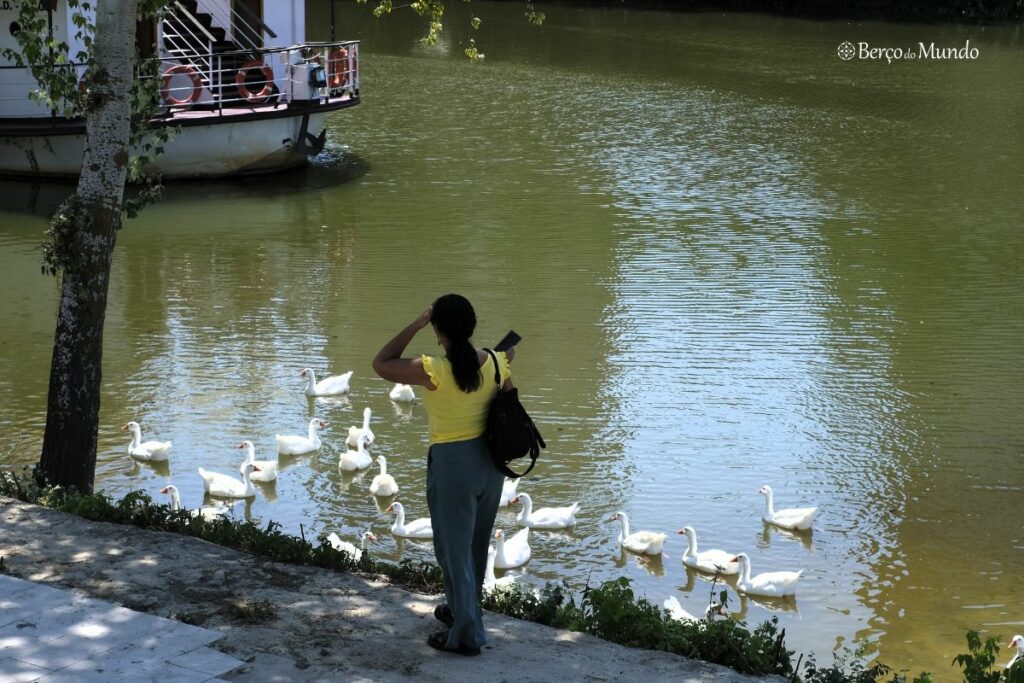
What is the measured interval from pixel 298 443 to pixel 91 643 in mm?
5631

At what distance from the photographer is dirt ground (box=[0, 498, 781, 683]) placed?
596 cm

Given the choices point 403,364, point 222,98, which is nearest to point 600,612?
point 403,364

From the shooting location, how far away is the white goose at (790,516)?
401 inches

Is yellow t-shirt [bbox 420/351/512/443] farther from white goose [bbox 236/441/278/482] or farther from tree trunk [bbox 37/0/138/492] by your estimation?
white goose [bbox 236/441/278/482]

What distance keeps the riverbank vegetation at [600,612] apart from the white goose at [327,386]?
4766 millimetres

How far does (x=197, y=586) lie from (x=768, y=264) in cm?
1183

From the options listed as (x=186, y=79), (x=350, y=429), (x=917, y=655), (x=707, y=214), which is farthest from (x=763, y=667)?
(x=186, y=79)

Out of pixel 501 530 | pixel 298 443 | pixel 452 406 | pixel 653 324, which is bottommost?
pixel 501 530

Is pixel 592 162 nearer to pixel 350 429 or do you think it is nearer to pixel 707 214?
pixel 707 214

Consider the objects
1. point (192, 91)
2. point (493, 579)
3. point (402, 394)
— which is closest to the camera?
point (493, 579)

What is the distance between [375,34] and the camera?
4050 centimetres

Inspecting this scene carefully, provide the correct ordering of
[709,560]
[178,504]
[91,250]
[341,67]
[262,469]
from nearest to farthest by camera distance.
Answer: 1. [91,250]
2. [709,560]
3. [178,504]
4. [262,469]
5. [341,67]

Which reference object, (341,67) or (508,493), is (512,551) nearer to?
(508,493)

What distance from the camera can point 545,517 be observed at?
401 inches
